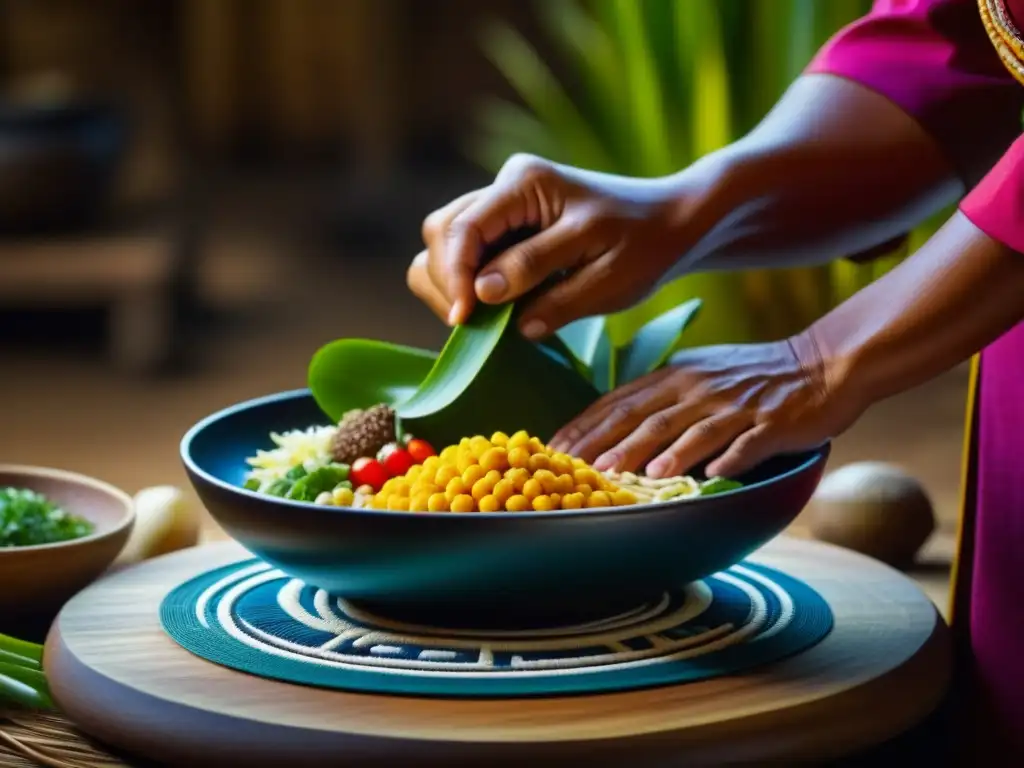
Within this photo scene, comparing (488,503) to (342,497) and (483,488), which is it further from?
(342,497)

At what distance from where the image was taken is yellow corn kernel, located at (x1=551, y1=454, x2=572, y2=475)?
999 millimetres

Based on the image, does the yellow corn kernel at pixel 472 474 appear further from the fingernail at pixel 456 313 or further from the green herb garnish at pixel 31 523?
the green herb garnish at pixel 31 523

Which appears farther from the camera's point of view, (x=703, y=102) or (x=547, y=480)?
(x=703, y=102)

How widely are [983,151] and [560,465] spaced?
507 mm

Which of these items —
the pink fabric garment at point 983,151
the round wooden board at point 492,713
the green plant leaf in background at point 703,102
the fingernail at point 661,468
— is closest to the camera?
the round wooden board at point 492,713

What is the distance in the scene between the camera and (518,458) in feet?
3.24

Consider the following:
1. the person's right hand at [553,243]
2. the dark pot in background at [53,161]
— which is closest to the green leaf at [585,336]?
the person's right hand at [553,243]

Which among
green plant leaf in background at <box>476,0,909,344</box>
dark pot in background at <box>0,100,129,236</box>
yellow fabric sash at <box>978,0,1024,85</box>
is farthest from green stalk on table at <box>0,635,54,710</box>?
dark pot in background at <box>0,100,129,236</box>

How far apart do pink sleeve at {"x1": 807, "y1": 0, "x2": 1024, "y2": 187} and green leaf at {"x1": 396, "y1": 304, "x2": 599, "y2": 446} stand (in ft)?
1.17

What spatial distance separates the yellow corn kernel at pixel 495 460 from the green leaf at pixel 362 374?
24 cm

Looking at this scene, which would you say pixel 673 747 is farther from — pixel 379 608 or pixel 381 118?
pixel 381 118

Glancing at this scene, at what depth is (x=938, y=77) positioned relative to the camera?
4.16 ft

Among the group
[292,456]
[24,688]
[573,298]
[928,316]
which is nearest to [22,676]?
[24,688]

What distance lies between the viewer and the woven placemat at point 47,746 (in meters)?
0.93
